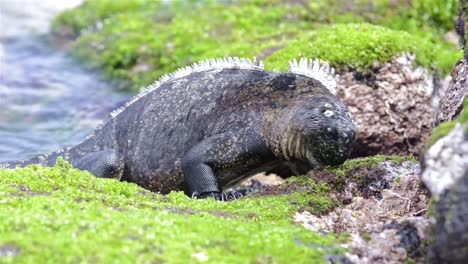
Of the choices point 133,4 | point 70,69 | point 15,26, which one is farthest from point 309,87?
point 15,26

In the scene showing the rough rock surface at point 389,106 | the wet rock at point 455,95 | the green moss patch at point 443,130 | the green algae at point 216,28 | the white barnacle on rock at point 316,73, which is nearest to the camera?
the green moss patch at point 443,130

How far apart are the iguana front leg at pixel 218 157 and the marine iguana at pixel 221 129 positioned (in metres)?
0.01

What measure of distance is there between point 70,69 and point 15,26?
13.2ft

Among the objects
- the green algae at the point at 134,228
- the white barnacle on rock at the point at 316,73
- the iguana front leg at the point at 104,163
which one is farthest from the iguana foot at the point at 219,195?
the white barnacle on rock at the point at 316,73

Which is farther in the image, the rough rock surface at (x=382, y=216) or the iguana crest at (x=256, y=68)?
→ the iguana crest at (x=256, y=68)

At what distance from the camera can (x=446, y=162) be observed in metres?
4.55

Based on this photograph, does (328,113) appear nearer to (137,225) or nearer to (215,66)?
(215,66)

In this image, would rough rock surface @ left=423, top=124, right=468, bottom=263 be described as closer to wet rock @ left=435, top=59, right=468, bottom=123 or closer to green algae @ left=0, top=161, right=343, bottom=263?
green algae @ left=0, top=161, right=343, bottom=263

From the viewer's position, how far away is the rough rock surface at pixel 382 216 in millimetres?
5117

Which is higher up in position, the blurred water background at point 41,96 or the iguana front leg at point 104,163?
the blurred water background at point 41,96

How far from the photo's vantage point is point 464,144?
15.0 ft

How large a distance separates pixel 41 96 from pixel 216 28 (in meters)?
3.73

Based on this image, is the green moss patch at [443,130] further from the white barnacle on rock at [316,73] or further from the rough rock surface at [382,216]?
the white barnacle on rock at [316,73]

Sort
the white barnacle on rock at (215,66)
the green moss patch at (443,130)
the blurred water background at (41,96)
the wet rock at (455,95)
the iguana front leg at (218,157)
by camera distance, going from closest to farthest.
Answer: the green moss patch at (443,130), the wet rock at (455,95), the iguana front leg at (218,157), the white barnacle on rock at (215,66), the blurred water background at (41,96)
